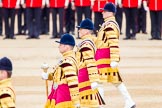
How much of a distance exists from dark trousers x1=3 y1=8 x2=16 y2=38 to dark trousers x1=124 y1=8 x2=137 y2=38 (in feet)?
9.61

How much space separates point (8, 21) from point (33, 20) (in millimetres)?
687

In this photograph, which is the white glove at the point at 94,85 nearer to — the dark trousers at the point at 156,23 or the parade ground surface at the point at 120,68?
the parade ground surface at the point at 120,68

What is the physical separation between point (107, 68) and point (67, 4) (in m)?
9.51

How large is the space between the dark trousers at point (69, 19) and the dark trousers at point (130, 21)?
1817 millimetres

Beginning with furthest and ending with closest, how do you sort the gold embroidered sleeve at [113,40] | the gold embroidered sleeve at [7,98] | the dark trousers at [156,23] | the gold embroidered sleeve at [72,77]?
the dark trousers at [156,23]
the gold embroidered sleeve at [113,40]
the gold embroidered sleeve at [72,77]
the gold embroidered sleeve at [7,98]

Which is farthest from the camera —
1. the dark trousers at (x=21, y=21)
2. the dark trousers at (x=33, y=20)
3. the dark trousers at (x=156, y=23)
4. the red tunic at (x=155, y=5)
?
the dark trousers at (x=21, y=21)

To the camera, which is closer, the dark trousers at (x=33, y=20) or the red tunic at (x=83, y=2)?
the red tunic at (x=83, y=2)

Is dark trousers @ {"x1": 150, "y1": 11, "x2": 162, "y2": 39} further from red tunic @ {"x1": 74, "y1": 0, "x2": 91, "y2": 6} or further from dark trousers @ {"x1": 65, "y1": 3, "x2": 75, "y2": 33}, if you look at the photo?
dark trousers @ {"x1": 65, "y1": 3, "x2": 75, "y2": 33}

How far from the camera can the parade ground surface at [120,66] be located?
16.8m

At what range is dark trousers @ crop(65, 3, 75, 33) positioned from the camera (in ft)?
82.0

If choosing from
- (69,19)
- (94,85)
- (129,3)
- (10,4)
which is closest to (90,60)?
(94,85)

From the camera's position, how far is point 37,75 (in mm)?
19031

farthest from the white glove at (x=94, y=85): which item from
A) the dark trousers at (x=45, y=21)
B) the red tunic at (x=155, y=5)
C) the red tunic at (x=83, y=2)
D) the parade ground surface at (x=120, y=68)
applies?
the dark trousers at (x=45, y=21)

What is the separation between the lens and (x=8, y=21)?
24.0 m
